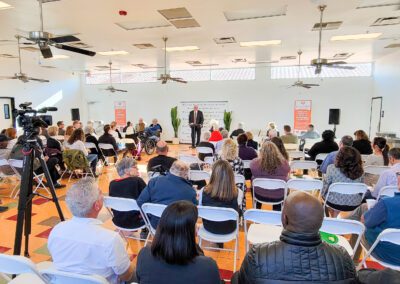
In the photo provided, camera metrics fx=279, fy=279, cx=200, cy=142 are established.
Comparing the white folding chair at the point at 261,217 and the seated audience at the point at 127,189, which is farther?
the seated audience at the point at 127,189

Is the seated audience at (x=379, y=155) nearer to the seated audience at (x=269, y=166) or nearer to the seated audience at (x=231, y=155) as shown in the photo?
the seated audience at (x=269, y=166)

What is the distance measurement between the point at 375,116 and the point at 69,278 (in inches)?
452

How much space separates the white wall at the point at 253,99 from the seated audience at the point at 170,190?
976cm

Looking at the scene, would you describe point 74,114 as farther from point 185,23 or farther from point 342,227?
point 342,227

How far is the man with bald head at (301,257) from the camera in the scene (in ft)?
4.19

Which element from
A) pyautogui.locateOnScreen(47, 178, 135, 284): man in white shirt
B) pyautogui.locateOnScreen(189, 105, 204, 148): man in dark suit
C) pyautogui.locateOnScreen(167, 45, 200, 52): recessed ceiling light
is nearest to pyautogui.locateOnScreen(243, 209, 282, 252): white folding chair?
pyautogui.locateOnScreen(47, 178, 135, 284): man in white shirt

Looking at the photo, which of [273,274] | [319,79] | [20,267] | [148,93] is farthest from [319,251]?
[148,93]

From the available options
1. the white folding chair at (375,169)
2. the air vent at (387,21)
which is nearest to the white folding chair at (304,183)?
the white folding chair at (375,169)

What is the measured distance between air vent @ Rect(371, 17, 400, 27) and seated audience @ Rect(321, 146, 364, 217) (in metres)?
3.51

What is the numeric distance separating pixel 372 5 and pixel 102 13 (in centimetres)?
459

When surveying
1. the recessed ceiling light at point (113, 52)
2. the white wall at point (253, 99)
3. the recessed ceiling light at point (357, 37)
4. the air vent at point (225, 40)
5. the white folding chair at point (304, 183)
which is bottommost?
the white folding chair at point (304, 183)

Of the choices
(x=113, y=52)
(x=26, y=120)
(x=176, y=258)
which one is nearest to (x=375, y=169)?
(x=176, y=258)

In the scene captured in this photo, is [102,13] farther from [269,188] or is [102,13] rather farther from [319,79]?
[319,79]

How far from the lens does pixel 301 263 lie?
50.4 inches
